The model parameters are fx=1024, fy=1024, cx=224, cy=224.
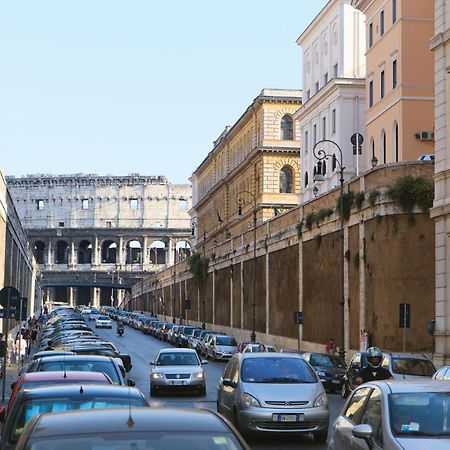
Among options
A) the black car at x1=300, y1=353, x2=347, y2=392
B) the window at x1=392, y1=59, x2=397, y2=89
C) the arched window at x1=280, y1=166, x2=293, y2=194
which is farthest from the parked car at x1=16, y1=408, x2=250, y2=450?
the arched window at x1=280, y1=166, x2=293, y2=194

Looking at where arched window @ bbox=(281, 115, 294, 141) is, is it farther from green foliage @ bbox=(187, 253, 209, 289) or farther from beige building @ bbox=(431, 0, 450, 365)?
beige building @ bbox=(431, 0, 450, 365)

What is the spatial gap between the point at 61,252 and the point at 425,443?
184m

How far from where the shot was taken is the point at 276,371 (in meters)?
18.3

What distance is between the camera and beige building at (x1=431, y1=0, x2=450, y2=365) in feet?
116

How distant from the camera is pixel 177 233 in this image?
7318 inches

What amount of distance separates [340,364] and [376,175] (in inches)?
423

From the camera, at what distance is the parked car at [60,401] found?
33.5 feet

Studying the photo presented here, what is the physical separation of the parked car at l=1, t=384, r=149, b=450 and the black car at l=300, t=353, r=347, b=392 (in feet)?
72.3

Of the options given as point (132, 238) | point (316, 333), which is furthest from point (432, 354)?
point (132, 238)

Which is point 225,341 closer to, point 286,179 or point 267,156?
point 267,156

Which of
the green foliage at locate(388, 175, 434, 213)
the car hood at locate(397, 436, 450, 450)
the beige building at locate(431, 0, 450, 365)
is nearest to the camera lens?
the car hood at locate(397, 436, 450, 450)

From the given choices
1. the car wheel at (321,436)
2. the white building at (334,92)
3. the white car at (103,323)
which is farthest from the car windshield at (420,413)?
the white car at (103,323)

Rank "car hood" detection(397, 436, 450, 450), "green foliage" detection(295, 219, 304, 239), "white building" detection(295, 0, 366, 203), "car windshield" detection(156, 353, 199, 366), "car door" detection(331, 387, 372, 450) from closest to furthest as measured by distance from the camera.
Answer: "car hood" detection(397, 436, 450, 450)
"car door" detection(331, 387, 372, 450)
"car windshield" detection(156, 353, 199, 366)
"green foliage" detection(295, 219, 304, 239)
"white building" detection(295, 0, 366, 203)

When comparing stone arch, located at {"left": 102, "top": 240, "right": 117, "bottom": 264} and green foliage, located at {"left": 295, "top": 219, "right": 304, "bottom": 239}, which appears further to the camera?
stone arch, located at {"left": 102, "top": 240, "right": 117, "bottom": 264}
